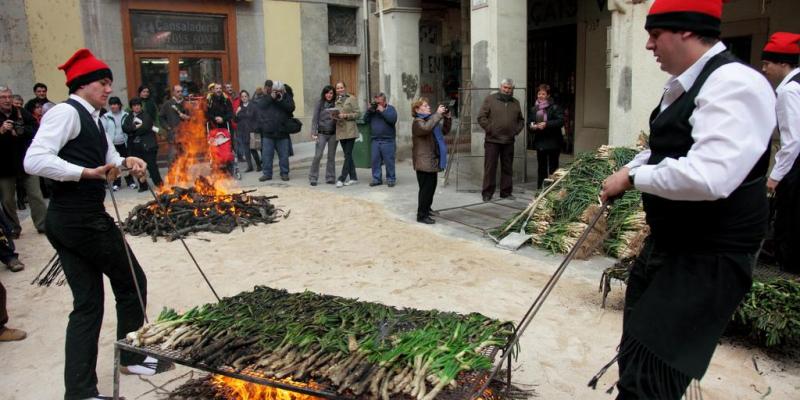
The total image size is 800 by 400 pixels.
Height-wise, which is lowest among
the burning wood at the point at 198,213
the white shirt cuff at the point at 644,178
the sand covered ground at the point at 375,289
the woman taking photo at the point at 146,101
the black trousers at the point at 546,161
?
the sand covered ground at the point at 375,289

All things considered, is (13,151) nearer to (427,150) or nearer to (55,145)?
(55,145)

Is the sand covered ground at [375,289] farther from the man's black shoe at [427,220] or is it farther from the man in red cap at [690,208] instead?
the man in red cap at [690,208]

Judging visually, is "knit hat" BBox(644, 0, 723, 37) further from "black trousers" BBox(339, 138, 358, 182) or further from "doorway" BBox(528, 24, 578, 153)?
"doorway" BBox(528, 24, 578, 153)

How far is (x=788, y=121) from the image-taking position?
4.88 metres

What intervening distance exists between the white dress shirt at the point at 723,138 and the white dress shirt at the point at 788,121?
3.18m

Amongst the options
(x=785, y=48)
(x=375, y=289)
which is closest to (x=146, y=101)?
(x=375, y=289)

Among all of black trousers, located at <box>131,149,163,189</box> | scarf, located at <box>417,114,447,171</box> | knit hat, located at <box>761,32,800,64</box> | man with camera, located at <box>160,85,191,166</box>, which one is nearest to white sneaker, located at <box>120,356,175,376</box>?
scarf, located at <box>417,114,447,171</box>

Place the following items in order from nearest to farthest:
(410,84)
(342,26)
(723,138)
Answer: (723,138) → (410,84) → (342,26)

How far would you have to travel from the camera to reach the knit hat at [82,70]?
154 inches

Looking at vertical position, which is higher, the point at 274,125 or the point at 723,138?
the point at 723,138

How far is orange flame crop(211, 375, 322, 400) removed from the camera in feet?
11.2

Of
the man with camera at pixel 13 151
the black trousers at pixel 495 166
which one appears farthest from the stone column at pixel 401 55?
the man with camera at pixel 13 151

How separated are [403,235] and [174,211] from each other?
350 centimetres

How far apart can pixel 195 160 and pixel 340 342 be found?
9.82 m
